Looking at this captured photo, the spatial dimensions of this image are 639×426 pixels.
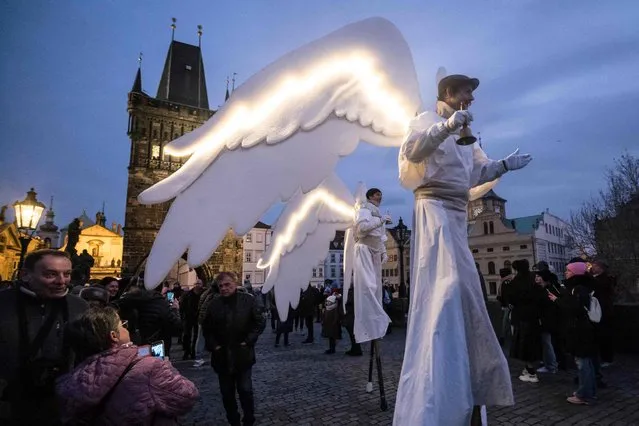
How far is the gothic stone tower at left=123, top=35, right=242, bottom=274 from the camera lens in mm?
37000

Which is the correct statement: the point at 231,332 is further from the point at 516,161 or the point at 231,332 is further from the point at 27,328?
the point at 516,161

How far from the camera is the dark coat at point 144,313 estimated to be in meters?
3.19

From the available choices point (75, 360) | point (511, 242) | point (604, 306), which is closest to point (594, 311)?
point (604, 306)

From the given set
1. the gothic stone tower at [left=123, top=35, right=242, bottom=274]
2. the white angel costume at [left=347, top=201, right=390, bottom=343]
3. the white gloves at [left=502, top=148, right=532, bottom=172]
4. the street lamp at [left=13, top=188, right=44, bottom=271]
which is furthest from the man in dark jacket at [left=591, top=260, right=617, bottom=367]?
the gothic stone tower at [left=123, top=35, right=242, bottom=274]

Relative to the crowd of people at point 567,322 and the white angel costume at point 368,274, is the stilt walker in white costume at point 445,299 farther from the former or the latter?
the crowd of people at point 567,322

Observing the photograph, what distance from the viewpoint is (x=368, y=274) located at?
491 centimetres

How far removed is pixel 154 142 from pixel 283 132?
1686 inches

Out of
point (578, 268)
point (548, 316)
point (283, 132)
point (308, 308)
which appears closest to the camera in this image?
point (283, 132)

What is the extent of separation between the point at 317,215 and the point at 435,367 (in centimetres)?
519

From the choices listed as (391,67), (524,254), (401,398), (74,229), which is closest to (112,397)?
(401,398)

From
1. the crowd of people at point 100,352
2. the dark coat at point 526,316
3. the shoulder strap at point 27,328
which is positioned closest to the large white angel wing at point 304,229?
the crowd of people at point 100,352

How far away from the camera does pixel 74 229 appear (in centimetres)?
1753

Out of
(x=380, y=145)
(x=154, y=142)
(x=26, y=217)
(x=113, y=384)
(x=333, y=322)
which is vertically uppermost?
(x=154, y=142)

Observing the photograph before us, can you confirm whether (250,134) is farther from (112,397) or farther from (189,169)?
(112,397)
